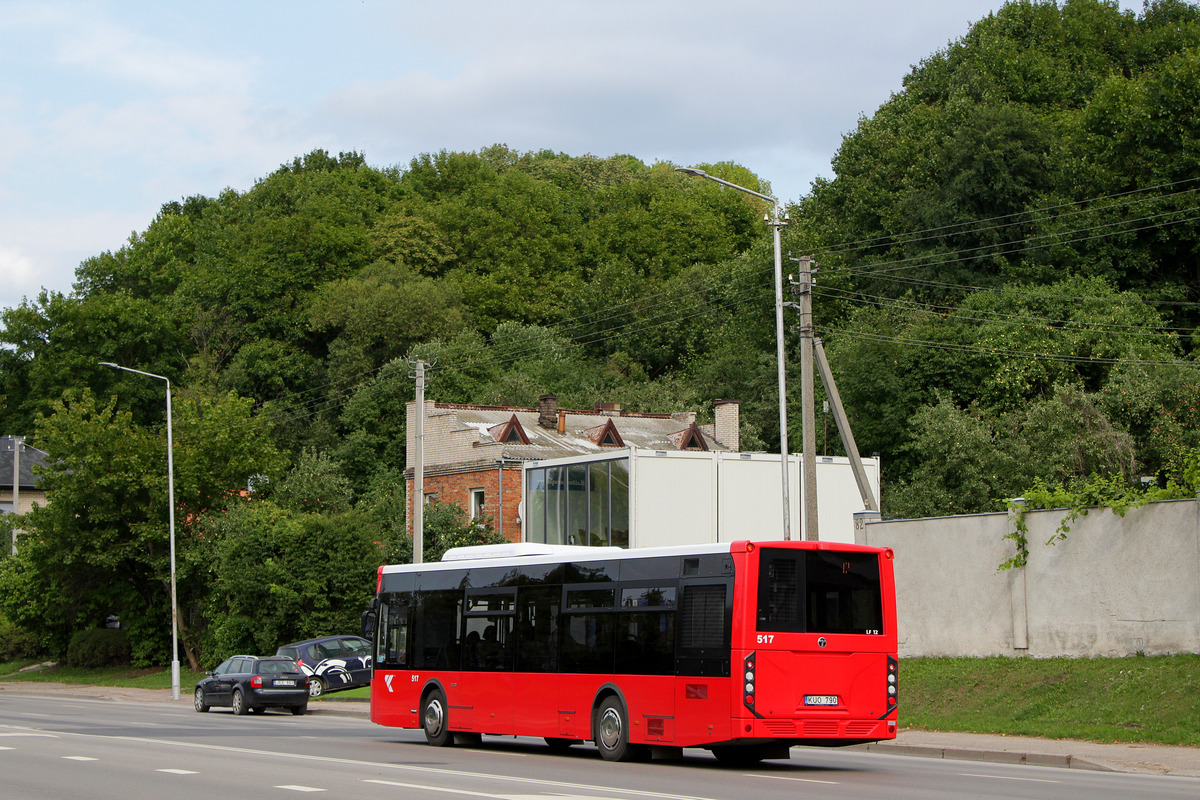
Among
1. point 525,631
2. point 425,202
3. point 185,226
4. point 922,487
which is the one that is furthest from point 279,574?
point 185,226

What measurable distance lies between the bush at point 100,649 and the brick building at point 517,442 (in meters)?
13.3

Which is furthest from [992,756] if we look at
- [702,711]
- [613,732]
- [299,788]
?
[299,788]

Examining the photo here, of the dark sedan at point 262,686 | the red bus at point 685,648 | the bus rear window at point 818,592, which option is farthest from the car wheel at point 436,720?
the dark sedan at point 262,686

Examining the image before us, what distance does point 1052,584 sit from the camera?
75.5 ft

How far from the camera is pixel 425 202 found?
274 ft

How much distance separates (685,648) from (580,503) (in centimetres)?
2398

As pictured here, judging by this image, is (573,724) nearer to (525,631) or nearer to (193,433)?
(525,631)

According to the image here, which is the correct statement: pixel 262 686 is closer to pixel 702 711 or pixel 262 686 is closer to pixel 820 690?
pixel 702 711

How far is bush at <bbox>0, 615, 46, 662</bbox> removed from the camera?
2309 inches

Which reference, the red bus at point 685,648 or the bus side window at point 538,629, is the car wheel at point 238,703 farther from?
the bus side window at point 538,629

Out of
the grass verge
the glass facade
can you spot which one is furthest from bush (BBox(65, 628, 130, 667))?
the grass verge

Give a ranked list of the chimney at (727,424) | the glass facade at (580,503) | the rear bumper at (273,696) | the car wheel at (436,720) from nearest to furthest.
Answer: the car wheel at (436,720) < the rear bumper at (273,696) < the glass facade at (580,503) < the chimney at (727,424)

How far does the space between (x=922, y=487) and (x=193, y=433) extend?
88.2 ft

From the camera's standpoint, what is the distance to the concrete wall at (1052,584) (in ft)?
69.2
